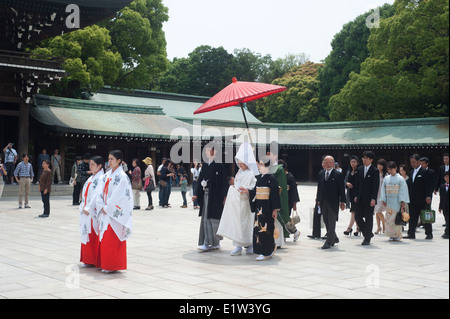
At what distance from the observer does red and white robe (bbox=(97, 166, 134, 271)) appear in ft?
21.2

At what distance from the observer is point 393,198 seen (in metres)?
9.98

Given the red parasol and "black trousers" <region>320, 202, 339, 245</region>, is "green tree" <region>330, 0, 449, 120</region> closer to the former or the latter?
the red parasol

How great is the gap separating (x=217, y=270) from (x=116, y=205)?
5.31 ft

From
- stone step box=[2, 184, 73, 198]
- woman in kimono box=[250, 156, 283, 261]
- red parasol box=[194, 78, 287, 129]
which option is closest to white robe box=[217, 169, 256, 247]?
woman in kimono box=[250, 156, 283, 261]

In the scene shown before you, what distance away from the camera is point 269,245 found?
757 centimetres

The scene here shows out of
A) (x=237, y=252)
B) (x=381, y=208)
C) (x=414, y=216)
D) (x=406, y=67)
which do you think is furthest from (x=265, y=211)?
(x=406, y=67)

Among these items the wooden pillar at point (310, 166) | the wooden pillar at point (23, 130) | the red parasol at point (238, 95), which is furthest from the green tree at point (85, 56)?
the red parasol at point (238, 95)

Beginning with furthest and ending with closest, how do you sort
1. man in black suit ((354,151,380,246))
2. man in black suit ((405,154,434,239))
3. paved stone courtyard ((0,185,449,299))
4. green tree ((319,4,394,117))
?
green tree ((319,4,394,117)), man in black suit ((405,154,434,239)), man in black suit ((354,151,380,246)), paved stone courtyard ((0,185,449,299))

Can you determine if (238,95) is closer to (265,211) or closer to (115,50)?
(265,211)

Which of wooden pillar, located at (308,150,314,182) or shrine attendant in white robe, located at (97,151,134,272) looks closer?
shrine attendant in white robe, located at (97,151,134,272)

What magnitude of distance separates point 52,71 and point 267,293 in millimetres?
17296
